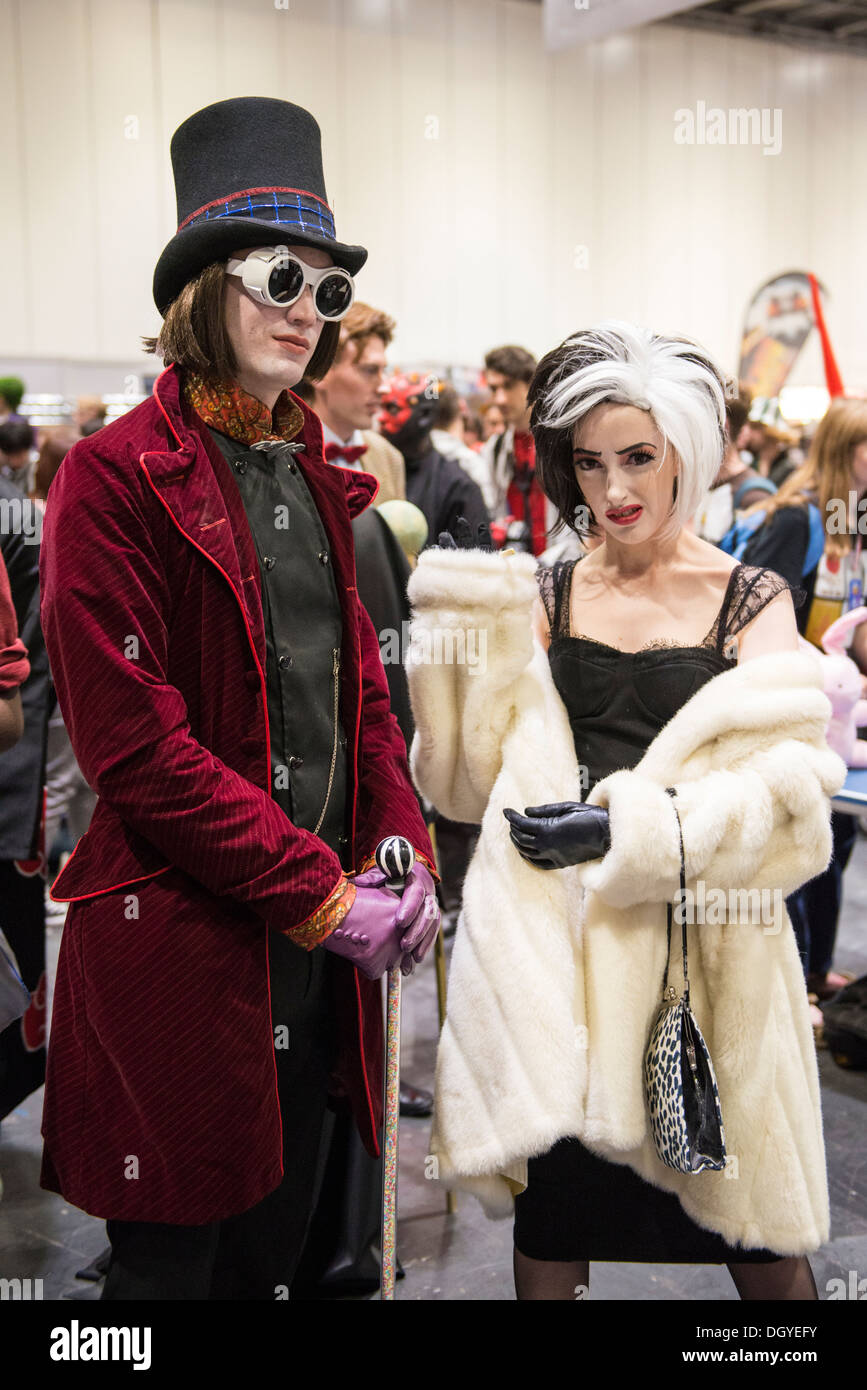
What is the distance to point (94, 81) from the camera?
8.49 m

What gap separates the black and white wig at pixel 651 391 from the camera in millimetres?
1721

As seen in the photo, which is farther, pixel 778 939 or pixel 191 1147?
pixel 778 939

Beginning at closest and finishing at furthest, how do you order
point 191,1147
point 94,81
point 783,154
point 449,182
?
point 191,1147, point 94,81, point 449,182, point 783,154

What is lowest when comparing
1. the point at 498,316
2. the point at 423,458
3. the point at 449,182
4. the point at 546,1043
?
the point at 546,1043

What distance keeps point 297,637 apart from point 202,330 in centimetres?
42

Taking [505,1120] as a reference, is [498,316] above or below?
above

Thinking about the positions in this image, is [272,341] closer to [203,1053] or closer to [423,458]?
[203,1053]

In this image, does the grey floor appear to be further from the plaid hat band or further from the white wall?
the white wall

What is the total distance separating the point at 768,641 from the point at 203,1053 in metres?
0.98

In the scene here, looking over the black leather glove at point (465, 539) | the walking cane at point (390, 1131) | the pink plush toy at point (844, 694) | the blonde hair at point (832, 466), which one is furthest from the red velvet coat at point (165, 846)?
the blonde hair at point (832, 466)

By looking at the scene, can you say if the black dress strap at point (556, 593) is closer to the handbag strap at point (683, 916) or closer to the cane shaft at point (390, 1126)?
the handbag strap at point (683, 916)

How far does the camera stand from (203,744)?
1.53 meters
